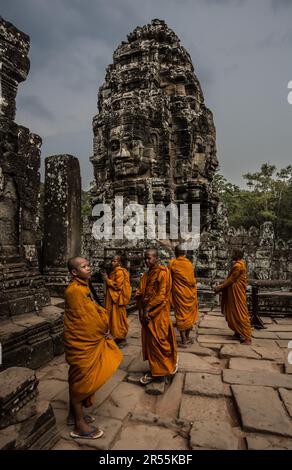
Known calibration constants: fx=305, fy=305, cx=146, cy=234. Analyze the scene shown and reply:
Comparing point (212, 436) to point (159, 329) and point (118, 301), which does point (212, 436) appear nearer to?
point (159, 329)

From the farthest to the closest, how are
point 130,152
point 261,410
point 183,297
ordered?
1. point 130,152
2. point 183,297
3. point 261,410

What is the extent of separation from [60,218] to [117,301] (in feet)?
6.51

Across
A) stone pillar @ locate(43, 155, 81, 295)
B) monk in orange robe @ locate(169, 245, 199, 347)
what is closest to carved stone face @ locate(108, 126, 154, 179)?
stone pillar @ locate(43, 155, 81, 295)

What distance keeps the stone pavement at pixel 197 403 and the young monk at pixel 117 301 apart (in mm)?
269

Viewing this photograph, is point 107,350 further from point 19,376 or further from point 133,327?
point 133,327

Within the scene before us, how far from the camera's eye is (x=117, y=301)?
502 centimetres

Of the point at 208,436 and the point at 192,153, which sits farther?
the point at 192,153

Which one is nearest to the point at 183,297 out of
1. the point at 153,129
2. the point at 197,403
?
the point at 197,403

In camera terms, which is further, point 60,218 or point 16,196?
point 60,218

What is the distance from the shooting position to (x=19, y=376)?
8.46 feet

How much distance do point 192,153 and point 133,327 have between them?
9.80 metres

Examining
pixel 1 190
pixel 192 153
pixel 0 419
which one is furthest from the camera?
pixel 192 153

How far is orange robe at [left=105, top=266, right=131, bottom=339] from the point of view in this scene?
4.90m

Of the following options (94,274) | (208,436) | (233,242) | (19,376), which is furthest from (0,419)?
(233,242)
